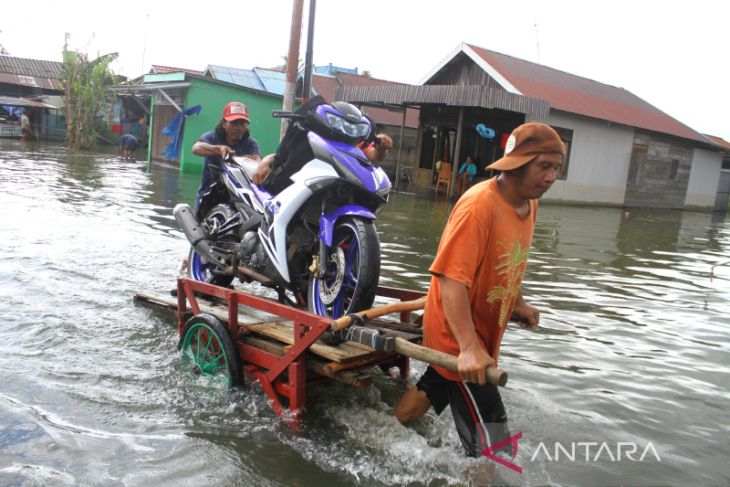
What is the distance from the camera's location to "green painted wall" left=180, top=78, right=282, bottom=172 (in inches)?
811

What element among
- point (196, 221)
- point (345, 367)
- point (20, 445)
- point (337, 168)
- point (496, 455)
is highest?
point (337, 168)

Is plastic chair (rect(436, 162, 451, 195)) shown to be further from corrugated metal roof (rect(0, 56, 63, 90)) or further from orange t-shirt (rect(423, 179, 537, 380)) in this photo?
corrugated metal roof (rect(0, 56, 63, 90))

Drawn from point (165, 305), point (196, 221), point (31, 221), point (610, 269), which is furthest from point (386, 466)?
point (31, 221)

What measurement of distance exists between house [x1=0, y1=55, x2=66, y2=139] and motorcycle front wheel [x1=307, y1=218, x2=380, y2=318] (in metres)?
32.1

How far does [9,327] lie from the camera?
4.77 metres

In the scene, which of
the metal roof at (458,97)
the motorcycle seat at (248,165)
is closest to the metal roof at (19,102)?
the metal roof at (458,97)

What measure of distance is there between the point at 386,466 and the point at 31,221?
7.75 metres

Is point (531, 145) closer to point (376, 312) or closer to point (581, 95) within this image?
point (376, 312)

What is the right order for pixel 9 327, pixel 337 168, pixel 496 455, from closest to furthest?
1. pixel 496 455
2. pixel 337 168
3. pixel 9 327

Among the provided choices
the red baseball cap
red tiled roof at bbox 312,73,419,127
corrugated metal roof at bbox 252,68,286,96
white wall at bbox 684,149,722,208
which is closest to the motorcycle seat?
the red baseball cap

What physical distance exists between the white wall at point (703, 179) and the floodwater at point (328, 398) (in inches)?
870

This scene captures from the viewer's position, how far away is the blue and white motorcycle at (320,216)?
13.0ft

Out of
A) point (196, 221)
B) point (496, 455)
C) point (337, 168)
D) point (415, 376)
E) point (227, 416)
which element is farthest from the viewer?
point (196, 221)

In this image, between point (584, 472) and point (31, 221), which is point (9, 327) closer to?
point (584, 472)
